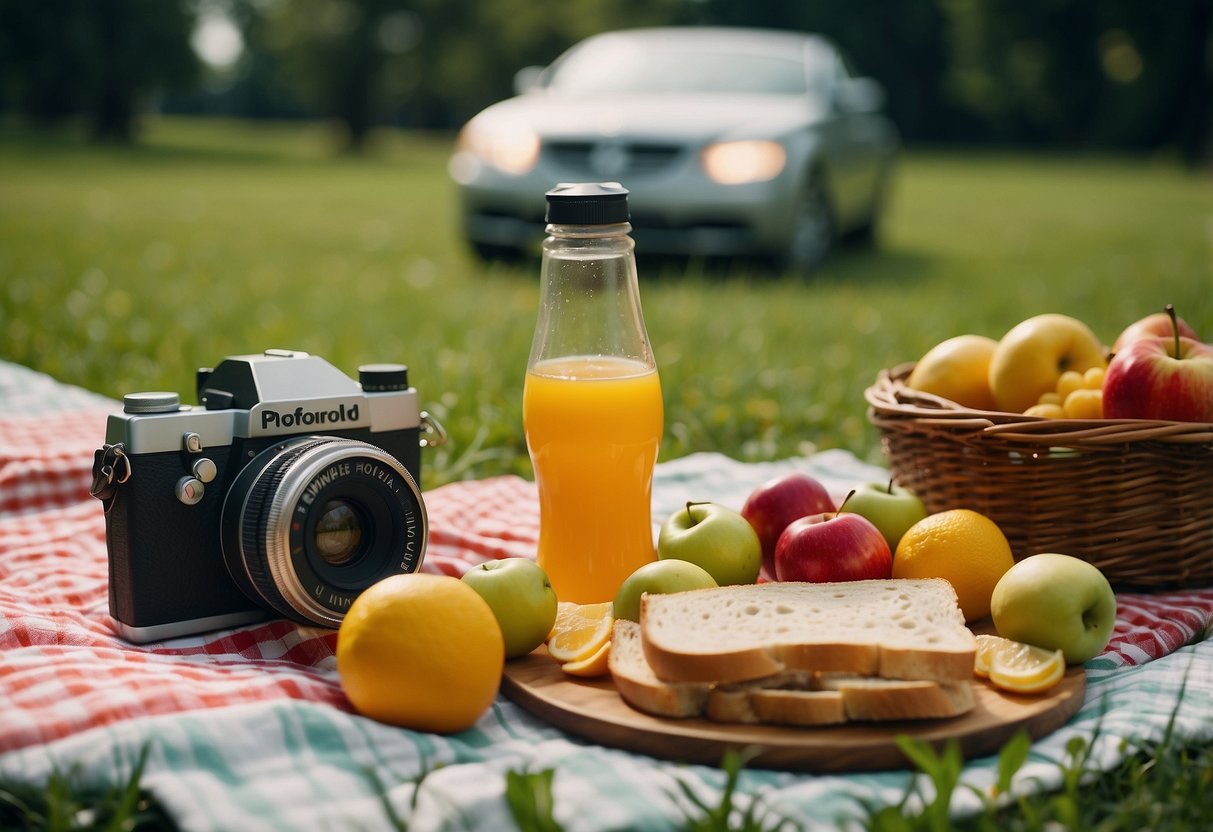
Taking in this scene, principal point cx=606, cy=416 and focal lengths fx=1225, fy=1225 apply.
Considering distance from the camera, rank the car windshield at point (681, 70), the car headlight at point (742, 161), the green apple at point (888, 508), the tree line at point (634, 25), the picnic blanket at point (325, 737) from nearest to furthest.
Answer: the picnic blanket at point (325, 737), the green apple at point (888, 508), the car headlight at point (742, 161), the car windshield at point (681, 70), the tree line at point (634, 25)

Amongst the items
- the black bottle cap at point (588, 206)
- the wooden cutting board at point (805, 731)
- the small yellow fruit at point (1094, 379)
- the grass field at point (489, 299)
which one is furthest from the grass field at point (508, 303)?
the black bottle cap at point (588, 206)

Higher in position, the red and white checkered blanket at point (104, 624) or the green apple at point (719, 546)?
the green apple at point (719, 546)

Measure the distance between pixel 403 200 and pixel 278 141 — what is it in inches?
844

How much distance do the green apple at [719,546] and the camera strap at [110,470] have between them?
40.5 inches

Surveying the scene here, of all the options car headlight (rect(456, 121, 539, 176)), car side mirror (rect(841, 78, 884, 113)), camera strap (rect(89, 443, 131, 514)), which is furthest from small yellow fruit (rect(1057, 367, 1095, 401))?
car side mirror (rect(841, 78, 884, 113))

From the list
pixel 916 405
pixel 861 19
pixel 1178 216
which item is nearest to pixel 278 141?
pixel 861 19

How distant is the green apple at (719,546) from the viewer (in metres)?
2.42

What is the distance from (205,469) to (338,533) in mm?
266

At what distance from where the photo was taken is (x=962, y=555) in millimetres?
2348

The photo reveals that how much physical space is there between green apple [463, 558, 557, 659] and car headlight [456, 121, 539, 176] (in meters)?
5.23

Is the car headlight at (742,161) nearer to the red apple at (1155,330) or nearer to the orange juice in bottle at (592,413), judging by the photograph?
the red apple at (1155,330)

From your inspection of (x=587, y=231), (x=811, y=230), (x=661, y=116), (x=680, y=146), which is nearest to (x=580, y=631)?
(x=587, y=231)

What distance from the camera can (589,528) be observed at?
2502mm

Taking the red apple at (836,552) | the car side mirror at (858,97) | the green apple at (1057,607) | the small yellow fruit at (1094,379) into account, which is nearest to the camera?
the green apple at (1057,607)
